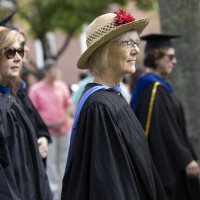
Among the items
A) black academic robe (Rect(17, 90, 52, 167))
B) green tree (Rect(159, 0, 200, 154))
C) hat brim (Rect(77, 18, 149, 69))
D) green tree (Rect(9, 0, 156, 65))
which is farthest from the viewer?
green tree (Rect(9, 0, 156, 65))

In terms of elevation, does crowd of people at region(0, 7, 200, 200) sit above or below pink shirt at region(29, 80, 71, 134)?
above

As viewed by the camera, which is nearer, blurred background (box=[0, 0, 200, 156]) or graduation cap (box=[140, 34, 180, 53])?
graduation cap (box=[140, 34, 180, 53])

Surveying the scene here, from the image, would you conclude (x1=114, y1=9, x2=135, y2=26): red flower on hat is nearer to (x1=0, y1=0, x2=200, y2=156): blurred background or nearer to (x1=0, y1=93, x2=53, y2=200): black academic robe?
(x1=0, y1=93, x2=53, y2=200): black academic robe

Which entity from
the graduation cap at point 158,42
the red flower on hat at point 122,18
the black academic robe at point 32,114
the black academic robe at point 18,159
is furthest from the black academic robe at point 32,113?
the red flower on hat at point 122,18

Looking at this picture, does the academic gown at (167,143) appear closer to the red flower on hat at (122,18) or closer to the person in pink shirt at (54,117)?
the red flower on hat at (122,18)

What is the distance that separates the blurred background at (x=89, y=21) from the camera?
21.2 feet

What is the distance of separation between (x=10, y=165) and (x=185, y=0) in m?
3.14

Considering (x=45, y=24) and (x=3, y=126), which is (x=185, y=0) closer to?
(x=3, y=126)

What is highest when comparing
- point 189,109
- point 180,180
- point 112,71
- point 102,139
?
point 112,71

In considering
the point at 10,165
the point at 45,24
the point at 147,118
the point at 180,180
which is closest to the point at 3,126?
the point at 10,165

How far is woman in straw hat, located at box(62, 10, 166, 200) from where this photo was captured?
3.55 meters

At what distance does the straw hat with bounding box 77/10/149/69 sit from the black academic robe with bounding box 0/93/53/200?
0.70 metres

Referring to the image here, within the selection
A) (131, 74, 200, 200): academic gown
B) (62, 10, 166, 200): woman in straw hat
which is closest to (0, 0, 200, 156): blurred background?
(131, 74, 200, 200): academic gown

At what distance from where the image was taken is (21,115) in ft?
14.8
